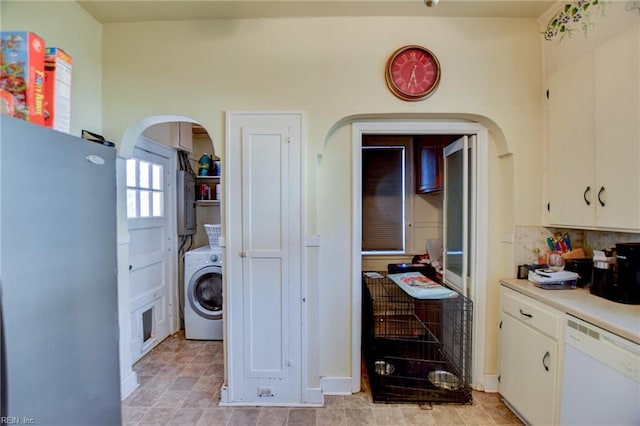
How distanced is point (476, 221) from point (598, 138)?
845mm

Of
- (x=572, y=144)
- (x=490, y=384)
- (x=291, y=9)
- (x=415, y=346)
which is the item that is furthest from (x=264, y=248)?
(x=572, y=144)

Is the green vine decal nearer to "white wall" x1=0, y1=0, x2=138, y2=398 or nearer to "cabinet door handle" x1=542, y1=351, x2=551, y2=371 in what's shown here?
"cabinet door handle" x1=542, y1=351, x2=551, y2=371

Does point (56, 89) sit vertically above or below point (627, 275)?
above

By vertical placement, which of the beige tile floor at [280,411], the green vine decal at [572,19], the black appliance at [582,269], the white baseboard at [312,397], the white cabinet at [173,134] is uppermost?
the green vine decal at [572,19]

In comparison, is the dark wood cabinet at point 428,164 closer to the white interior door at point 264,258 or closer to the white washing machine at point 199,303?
the white interior door at point 264,258

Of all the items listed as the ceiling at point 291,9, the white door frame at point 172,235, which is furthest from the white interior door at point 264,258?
the white door frame at point 172,235

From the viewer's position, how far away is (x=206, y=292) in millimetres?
3121

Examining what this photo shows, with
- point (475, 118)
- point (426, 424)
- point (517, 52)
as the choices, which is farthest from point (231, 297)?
point (517, 52)

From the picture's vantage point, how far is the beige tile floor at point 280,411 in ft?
6.18

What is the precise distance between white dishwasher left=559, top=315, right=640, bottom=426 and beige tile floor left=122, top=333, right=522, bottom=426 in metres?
0.58

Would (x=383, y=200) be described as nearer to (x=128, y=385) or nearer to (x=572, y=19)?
(x=572, y=19)

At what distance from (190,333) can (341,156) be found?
8.23 ft

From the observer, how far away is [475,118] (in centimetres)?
211
